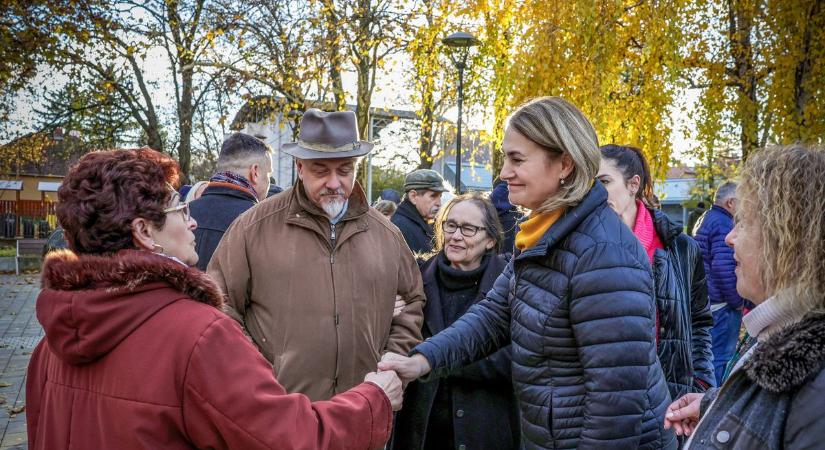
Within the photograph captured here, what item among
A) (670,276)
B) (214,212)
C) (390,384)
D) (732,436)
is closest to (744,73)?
(670,276)

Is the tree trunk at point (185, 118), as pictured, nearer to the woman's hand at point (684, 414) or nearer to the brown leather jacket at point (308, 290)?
the brown leather jacket at point (308, 290)

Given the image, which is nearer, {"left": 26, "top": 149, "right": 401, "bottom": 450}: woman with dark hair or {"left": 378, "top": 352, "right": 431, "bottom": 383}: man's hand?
{"left": 26, "top": 149, "right": 401, "bottom": 450}: woman with dark hair

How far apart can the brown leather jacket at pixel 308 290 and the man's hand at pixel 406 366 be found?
52cm

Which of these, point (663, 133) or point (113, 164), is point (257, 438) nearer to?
point (113, 164)

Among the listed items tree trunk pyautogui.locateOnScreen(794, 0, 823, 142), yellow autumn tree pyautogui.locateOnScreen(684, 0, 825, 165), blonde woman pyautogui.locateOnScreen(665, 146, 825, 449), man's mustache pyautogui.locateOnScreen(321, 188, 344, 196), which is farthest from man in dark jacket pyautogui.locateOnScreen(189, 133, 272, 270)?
tree trunk pyautogui.locateOnScreen(794, 0, 823, 142)

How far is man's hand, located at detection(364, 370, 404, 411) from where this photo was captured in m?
2.38

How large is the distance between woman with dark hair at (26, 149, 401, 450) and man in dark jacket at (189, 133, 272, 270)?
2.55m

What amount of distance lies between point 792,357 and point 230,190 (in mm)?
3791

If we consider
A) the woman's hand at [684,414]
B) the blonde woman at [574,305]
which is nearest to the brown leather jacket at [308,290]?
the blonde woman at [574,305]

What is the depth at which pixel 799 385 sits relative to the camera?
1.48 m

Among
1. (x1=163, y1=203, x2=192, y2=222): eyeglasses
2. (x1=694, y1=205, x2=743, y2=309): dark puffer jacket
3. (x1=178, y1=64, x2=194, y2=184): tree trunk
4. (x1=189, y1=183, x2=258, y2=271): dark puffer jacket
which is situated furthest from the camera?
(x1=178, y1=64, x2=194, y2=184): tree trunk

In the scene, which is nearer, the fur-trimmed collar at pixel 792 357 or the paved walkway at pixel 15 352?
the fur-trimmed collar at pixel 792 357

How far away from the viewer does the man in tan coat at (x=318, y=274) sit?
121 inches

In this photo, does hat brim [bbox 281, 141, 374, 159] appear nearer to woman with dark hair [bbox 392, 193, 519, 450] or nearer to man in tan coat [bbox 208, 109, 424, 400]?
man in tan coat [bbox 208, 109, 424, 400]
